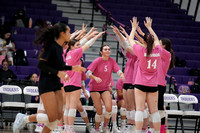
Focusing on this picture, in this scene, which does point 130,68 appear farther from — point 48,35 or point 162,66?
point 48,35

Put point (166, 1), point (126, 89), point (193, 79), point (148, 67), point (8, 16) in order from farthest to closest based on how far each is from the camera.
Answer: point (166, 1) < point (8, 16) < point (193, 79) < point (126, 89) < point (148, 67)

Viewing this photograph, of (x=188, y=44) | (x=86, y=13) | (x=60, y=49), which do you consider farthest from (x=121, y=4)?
(x=60, y=49)

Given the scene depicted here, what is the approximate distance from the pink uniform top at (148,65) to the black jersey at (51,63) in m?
1.56

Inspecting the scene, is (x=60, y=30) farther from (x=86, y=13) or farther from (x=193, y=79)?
(x=86, y=13)

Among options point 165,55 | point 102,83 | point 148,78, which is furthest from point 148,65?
point 102,83

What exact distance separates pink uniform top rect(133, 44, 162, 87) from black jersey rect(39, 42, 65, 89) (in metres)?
1.56

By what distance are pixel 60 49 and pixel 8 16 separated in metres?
8.97

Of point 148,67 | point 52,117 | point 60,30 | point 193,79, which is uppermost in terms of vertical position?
point 60,30

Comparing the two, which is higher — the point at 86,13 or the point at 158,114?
the point at 86,13

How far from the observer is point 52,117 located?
4.81m

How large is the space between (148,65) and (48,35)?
1846 millimetres

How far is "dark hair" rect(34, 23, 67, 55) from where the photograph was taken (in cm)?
491

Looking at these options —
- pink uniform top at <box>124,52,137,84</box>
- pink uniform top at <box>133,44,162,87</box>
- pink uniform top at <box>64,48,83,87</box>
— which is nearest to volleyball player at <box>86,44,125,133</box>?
pink uniform top at <box>124,52,137,84</box>

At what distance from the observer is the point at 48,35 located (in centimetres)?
494
